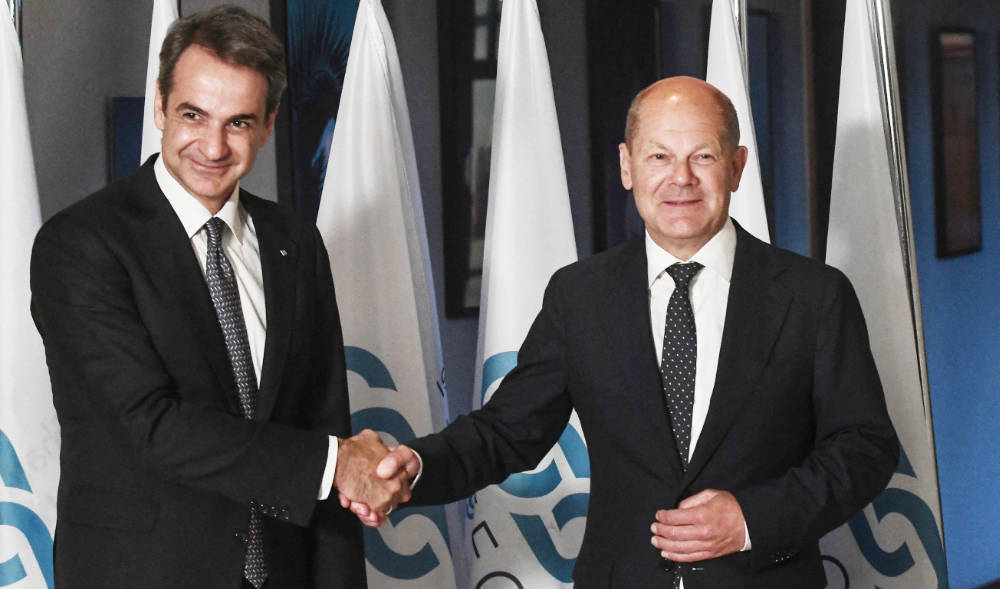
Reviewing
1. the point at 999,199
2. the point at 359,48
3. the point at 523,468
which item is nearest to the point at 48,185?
the point at 359,48

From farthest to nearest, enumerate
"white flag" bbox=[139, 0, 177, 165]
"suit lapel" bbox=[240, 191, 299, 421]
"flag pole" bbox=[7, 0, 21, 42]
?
"white flag" bbox=[139, 0, 177, 165]
"flag pole" bbox=[7, 0, 21, 42]
"suit lapel" bbox=[240, 191, 299, 421]

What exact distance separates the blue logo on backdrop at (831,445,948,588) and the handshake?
5.37 feet

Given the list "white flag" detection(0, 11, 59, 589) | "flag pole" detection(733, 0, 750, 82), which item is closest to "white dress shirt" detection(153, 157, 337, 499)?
"white flag" detection(0, 11, 59, 589)

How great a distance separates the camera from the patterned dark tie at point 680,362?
1.88 meters

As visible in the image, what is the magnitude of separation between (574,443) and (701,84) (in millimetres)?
1433

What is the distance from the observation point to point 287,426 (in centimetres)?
191

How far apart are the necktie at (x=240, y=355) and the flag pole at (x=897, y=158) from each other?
6.85ft

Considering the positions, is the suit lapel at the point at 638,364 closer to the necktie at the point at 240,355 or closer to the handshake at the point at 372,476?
the handshake at the point at 372,476

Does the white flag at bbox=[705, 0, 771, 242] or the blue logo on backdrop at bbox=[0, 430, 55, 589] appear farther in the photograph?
the white flag at bbox=[705, 0, 771, 242]

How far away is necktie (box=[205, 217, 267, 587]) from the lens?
1.88 meters

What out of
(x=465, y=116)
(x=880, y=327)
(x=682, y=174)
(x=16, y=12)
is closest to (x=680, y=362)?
(x=682, y=174)

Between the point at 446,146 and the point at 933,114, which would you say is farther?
the point at 933,114

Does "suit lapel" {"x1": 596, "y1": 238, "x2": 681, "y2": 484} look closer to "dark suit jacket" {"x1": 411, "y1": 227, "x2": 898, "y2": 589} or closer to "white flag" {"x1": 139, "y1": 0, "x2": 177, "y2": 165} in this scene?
"dark suit jacket" {"x1": 411, "y1": 227, "x2": 898, "y2": 589}

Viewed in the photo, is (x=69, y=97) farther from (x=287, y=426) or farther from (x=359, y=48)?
(x=287, y=426)
